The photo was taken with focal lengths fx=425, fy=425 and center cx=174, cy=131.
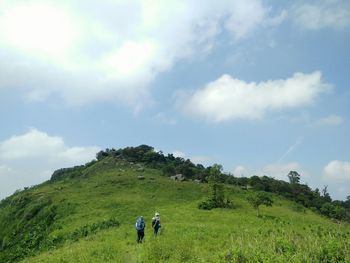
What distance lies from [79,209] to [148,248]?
39.3m

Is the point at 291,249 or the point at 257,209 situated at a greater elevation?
the point at 257,209

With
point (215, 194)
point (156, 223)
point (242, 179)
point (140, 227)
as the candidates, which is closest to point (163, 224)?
point (156, 223)

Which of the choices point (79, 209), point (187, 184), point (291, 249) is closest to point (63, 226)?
point (79, 209)

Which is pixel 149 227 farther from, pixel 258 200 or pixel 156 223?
pixel 258 200

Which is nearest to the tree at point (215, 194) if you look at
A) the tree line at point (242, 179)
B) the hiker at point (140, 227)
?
the tree line at point (242, 179)

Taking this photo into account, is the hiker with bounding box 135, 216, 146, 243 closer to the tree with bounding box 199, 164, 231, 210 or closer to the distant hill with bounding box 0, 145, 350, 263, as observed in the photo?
the distant hill with bounding box 0, 145, 350, 263

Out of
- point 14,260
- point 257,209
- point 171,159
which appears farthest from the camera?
point 171,159

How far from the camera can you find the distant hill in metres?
25.7

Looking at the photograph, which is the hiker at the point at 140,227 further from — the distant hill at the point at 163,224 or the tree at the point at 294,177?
the tree at the point at 294,177

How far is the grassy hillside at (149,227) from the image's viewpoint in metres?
25.2

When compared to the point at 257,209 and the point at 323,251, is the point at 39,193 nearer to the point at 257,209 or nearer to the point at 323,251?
the point at 257,209

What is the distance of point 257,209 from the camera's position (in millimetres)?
63875

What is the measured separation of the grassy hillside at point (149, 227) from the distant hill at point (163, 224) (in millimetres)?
71

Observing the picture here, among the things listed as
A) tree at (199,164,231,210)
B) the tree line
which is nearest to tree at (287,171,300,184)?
the tree line
